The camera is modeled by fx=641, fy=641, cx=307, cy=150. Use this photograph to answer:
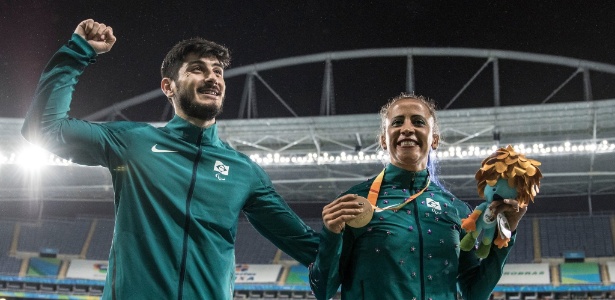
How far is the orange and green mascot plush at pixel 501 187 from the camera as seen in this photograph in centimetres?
278

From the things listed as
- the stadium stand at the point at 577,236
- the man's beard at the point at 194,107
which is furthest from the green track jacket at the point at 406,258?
the stadium stand at the point at 577,236

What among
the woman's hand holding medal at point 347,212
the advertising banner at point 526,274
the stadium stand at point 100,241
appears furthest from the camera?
the stadium stand at point 100,241

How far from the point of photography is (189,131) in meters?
3.01

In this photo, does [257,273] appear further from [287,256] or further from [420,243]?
[420,243]

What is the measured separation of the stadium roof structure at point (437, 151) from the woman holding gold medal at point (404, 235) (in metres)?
13.5

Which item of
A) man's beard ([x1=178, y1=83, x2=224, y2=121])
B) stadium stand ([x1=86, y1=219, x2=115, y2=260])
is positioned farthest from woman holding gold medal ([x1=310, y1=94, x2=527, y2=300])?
stadium stand ([x1=86, y1=219, x2=115, y2=260])

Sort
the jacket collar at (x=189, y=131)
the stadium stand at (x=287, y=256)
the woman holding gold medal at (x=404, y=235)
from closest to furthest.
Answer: the woman holding gold medal at (x=404, y=235), the jacket collar at (x=189, y=131), the stadium stand at (x=287, y=256)

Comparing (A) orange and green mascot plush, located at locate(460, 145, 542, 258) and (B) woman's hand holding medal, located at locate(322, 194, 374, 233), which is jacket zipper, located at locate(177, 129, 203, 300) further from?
(A) orange and green mascot plush, located at locate(460, 145, 542, 258)

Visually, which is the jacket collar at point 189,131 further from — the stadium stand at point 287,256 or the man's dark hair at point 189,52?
the stadium stand at point 287,256

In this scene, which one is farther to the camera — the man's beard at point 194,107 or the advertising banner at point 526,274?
the advertising banner at point 526,274

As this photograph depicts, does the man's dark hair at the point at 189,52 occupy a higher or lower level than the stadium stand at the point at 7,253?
lower

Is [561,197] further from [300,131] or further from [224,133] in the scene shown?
[224,133]

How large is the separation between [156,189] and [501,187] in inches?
59.5

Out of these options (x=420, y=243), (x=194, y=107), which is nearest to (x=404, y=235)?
(x=420, y=243)
